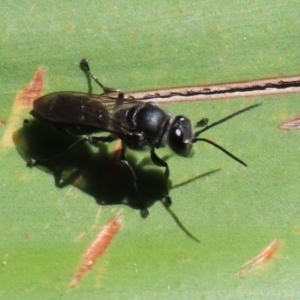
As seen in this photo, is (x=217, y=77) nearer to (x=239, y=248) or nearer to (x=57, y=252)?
(x=239, y=248)

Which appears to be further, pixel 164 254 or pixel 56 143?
pixel 56 143

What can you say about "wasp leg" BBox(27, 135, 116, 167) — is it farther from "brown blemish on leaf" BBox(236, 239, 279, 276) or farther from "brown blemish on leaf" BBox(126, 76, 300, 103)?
"brown blemish on leaf" BBox(236, 239, 279, 276)

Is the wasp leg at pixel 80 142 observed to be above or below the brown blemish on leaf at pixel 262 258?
above

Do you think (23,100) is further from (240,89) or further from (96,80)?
(240,89)

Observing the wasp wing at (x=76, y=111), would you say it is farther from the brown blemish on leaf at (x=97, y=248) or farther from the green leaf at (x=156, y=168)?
the brown blemish on leaf at (x=97, y=248)

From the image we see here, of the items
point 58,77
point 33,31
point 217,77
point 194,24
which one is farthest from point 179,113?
point 33,31

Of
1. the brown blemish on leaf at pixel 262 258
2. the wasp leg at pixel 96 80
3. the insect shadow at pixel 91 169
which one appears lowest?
the brown blemish on leaf at pixel 262 258

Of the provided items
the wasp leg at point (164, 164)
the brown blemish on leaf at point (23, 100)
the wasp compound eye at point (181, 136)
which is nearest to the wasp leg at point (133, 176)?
the wasp leg at point (164, 164)
